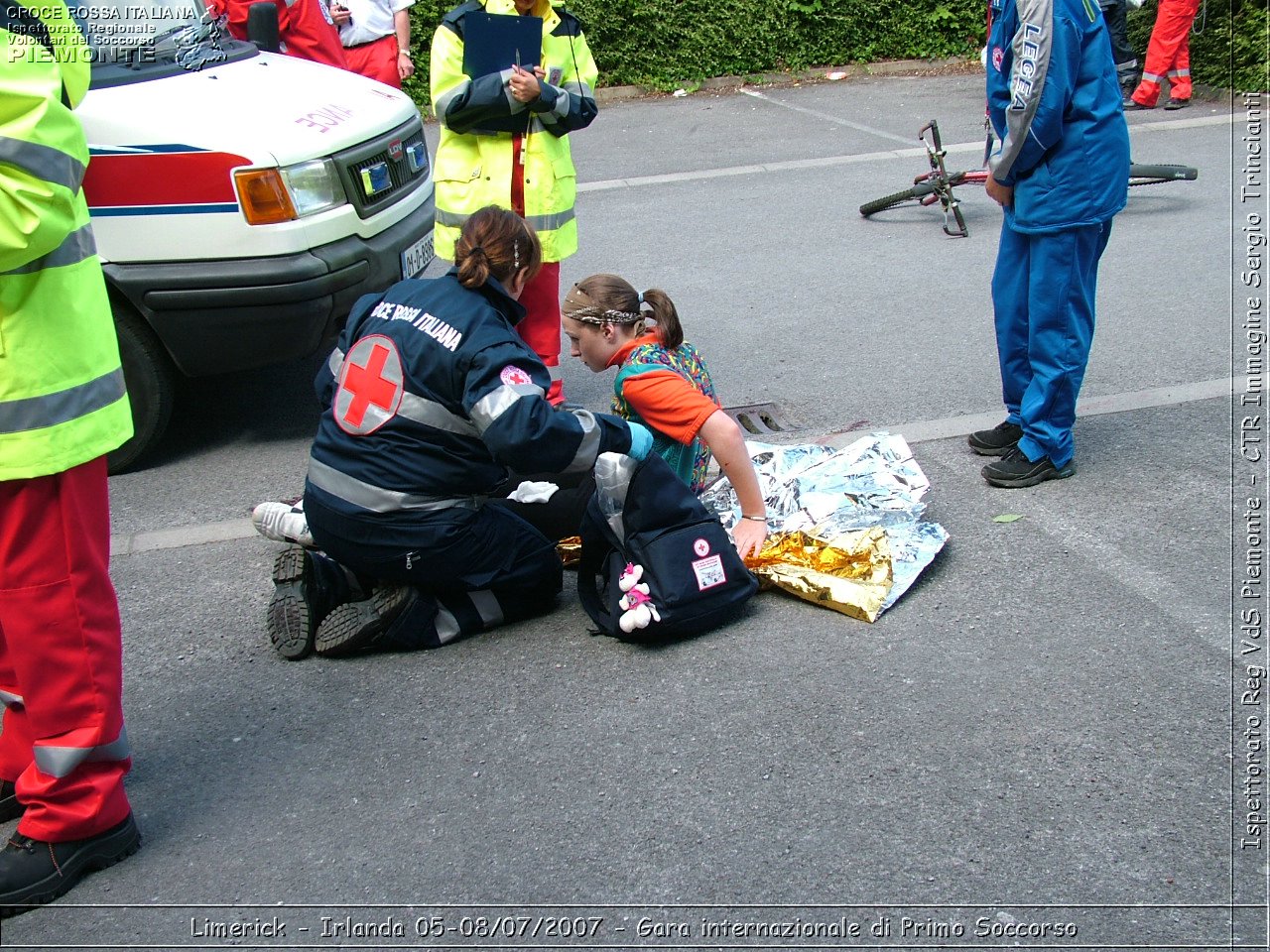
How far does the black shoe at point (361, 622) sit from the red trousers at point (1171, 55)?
32.7ft

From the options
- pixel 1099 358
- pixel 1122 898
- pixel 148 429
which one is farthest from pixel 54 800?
pixel 1099 358

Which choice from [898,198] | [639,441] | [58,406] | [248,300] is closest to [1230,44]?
[898,198]

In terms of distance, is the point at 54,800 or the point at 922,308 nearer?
the point at 54,800

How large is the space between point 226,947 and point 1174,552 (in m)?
3.01

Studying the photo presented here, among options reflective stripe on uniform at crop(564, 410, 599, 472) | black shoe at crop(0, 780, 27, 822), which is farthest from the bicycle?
black shoe at crop(0, 780, 27, 822)

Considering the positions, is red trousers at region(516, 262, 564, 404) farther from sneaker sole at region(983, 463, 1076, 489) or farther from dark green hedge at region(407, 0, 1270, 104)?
dark green hedge at region(407, 0, 1270, 104)

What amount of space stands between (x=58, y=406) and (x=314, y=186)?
2494mm

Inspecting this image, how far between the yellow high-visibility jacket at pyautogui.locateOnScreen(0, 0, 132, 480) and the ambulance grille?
230 cm

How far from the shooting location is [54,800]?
2756mm

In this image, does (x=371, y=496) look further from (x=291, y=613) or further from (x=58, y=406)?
(x=58, y=406)

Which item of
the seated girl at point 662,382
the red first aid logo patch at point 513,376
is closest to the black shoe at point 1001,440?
the seated girl at point 662,382

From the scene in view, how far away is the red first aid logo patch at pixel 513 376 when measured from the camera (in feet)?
11.0

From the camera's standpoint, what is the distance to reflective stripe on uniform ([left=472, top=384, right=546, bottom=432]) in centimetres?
332

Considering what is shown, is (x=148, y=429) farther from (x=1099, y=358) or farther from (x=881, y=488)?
(x=1099, y=358)
